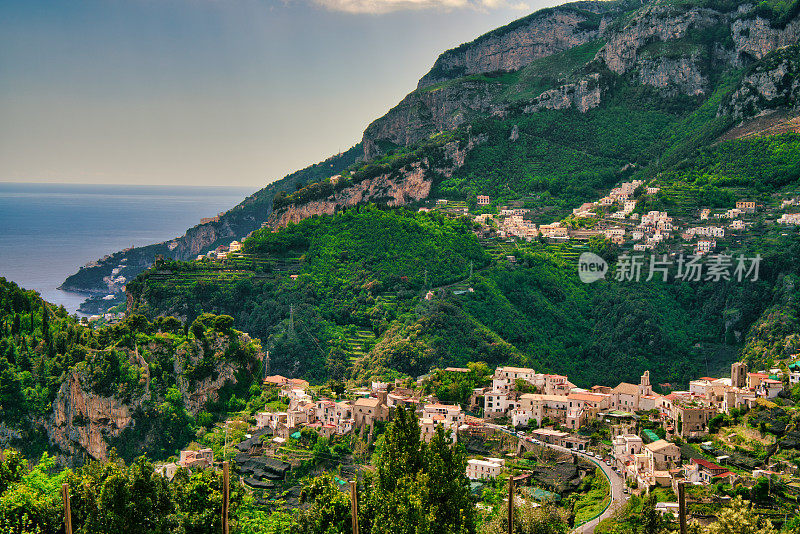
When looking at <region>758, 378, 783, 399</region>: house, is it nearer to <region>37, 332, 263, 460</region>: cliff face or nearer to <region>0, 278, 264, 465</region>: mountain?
<region>0, 278, 264, 465</region>: mountain

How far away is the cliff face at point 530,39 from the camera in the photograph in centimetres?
10950

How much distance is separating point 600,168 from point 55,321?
52.2 m

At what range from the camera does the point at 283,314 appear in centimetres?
6066

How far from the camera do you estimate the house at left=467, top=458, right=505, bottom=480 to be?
33.4 meters

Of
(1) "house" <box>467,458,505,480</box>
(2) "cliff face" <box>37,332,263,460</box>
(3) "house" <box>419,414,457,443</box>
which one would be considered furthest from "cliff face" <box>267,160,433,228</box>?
(1) "house" <box>467,458,505,480</box>

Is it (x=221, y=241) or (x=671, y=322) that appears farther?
(x=221, y=241)

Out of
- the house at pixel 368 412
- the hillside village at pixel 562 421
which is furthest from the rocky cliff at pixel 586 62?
the house at pixel 368 412

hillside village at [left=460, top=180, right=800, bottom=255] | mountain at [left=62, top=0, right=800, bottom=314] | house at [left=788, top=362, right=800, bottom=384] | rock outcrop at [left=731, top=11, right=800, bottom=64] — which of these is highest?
rock outcrop at [left=731, top=11, right=800, bottom=64]

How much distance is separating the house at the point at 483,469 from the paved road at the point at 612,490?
3142 mm

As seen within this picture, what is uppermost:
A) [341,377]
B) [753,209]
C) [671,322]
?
[753,209]

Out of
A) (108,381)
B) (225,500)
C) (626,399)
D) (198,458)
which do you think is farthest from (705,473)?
(108,381)

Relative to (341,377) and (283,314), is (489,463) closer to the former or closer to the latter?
(341,377)

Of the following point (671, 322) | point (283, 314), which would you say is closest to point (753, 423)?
point (671, 322)

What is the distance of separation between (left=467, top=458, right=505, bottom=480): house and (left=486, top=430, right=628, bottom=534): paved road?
3142 mm
